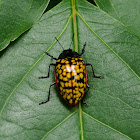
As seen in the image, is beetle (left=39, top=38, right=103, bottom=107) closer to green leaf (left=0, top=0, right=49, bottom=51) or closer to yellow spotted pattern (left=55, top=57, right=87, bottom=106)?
yellow spotted pattern (left=55, top=57, right=87, bottom=106)

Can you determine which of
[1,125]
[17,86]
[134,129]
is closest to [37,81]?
[17,86]

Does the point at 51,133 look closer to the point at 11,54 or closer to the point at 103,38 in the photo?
the point at 11,54

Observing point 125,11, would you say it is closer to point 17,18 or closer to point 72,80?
point 72,80

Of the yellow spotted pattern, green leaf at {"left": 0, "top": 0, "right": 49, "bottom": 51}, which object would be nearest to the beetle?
the yellow spotted pattern

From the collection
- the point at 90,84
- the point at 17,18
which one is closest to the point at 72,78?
the point at 90,84

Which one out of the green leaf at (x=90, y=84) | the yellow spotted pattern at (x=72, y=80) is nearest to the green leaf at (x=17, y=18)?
the green leaf at (x=90, y=84)

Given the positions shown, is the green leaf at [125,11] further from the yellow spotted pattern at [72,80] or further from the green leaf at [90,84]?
the yellow spotted pattern at [72,80]
